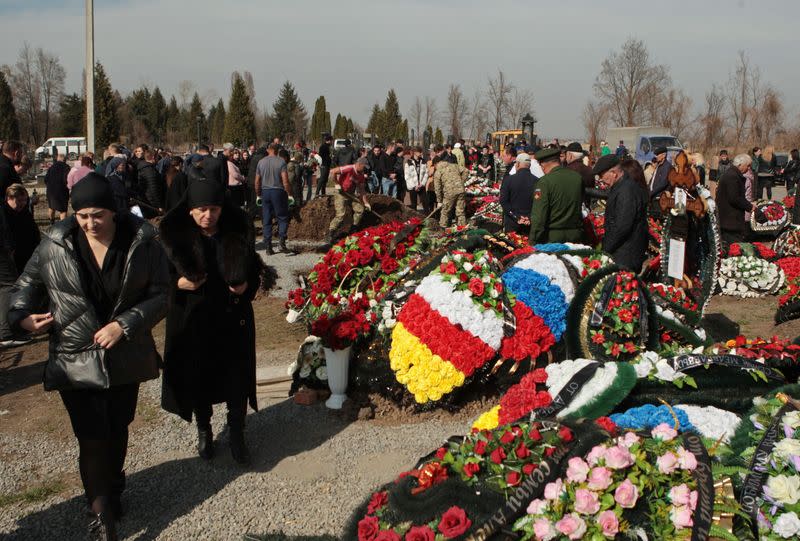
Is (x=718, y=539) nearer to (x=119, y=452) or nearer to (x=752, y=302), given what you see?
(x=119, y=452)

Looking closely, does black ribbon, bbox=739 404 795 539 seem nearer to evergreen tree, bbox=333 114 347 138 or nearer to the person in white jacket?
the person in white jacket

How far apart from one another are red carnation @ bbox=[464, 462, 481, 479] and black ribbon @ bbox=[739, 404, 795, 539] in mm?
1083

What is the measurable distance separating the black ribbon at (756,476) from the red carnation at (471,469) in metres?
1.08

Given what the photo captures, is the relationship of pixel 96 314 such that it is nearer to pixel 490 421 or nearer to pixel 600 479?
pixel 490 421

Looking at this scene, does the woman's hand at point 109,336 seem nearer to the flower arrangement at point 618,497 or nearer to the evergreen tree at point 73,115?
the flower arrangement at point 618,497

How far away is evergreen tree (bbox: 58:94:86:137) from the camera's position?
5476 centimetres

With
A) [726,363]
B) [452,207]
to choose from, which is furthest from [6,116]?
[726,363]

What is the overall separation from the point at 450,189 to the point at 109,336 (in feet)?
39.4

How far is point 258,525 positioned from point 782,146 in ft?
174

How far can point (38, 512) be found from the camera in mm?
4574

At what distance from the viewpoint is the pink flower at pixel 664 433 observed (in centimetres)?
326

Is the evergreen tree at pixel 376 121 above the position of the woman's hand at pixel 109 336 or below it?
above

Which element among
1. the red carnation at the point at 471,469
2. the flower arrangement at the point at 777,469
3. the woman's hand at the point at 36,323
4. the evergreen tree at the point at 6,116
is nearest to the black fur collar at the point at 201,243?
the woman's hand at the point at 36,323

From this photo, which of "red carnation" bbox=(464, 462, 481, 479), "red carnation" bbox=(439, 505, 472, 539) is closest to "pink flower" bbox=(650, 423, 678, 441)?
"red carnation" bbox=(464, 462, 481, 479)
